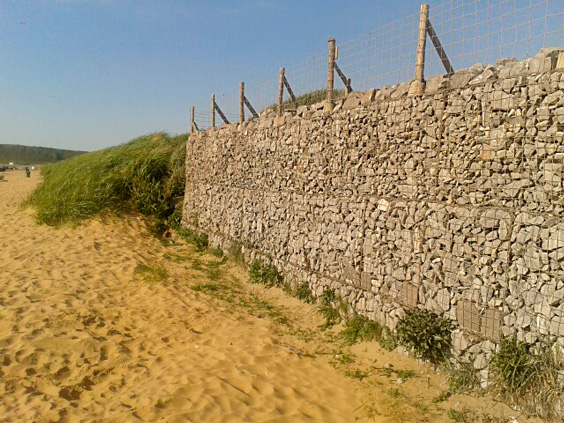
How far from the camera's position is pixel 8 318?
22.6 feet

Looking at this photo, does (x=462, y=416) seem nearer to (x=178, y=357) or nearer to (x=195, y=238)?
(x=178, y=357)

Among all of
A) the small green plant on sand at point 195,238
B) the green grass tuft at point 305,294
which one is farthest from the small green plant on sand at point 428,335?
the small green plant on sand at point 195,238

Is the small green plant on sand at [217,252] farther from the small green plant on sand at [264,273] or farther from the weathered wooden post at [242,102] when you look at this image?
the weathered wooden post at [242,102]

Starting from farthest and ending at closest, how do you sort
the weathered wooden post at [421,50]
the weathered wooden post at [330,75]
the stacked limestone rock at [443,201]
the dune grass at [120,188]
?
1. the dune grass at [120,188]
2. the weathered wooden post at [330,75]
3. the weathered wooden post at [421,50]
4. the stacked limestone rock at [443,201]

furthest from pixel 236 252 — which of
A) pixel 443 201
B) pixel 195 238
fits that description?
pixel 443 201

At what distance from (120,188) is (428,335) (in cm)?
1141

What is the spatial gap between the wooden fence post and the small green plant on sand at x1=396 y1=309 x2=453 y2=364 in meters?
3.07

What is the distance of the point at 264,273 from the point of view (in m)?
9.16

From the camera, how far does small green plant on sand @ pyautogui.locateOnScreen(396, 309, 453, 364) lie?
17.5ft

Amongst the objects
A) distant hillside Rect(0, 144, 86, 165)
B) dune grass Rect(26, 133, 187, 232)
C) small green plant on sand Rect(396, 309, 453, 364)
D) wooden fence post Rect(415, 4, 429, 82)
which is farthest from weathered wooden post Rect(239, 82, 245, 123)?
distant hillside Rect(0, 144, 86, 165)

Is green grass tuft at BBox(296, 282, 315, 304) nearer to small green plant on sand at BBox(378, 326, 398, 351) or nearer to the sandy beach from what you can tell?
the sandy beach

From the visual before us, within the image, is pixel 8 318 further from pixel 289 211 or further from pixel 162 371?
pixel 289 211

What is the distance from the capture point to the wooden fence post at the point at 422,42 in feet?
19.4

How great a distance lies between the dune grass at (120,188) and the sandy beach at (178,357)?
3.29 meters
